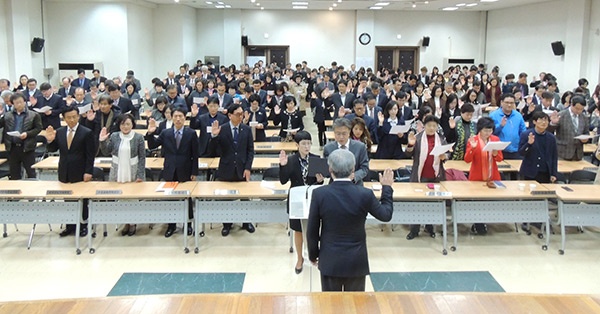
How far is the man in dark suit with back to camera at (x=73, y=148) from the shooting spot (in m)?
6.12

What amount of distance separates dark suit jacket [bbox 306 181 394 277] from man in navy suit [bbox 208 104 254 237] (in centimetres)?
302

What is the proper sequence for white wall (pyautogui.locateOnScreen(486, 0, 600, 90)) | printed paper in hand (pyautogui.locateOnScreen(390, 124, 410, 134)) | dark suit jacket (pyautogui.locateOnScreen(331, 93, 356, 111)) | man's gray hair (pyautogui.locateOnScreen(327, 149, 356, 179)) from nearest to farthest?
man's gray hair (pyautogui.locateOnScreen(327, 149, 356, 179)) < printed paper in hand (pyautogui.locateOnScreen(390, 124, 410, 134)) < dark suit jacket (pyautogui.locateOnScreen(331, 93, 356, 111)) < white wall (pyautogui.locateOnScreen(486, 0, 600, 90))

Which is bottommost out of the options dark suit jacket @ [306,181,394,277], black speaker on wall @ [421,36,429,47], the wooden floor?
the wooden floor

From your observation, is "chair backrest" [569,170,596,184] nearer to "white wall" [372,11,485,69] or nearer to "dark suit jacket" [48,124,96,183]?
"dark suit jacket" [48,124,96,183]

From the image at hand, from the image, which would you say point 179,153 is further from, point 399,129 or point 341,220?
point 341,220

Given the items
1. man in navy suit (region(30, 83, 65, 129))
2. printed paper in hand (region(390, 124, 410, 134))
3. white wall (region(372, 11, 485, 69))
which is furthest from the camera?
white wall (region(372, 11, 485, 69))

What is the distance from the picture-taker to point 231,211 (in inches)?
240

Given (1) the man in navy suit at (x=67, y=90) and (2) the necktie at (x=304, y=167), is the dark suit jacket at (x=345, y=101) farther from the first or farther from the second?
(1) the man in navy suit at (x=67, y=90)

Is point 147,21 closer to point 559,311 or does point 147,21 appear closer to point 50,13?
point 50,13

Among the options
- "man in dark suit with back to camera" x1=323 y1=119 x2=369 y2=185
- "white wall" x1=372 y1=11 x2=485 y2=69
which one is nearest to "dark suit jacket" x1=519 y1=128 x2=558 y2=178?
"man in dark suit with back to camera" x1=323 y1=119 x2=369 y2=185

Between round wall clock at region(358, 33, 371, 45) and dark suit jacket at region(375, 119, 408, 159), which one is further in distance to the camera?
round wall clock at region(358, 33, 371, 45)

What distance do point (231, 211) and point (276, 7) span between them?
16376 mm

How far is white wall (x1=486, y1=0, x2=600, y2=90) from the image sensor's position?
1577 cm

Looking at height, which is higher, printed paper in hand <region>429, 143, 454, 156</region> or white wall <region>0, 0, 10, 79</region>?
white wall <region>0, 0, 10, 79</region>
